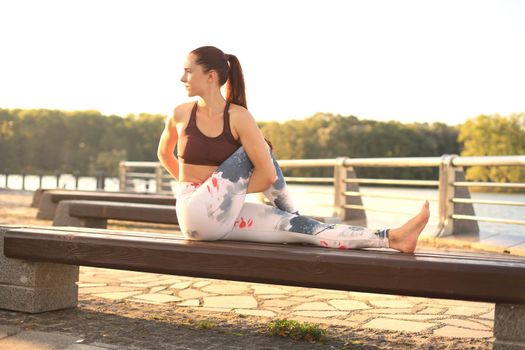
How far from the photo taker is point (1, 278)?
4.09 meters

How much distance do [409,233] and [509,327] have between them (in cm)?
57

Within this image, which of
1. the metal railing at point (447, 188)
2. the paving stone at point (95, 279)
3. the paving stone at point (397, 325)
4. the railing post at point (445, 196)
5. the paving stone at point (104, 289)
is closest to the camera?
the paving stone at point (397, 325)

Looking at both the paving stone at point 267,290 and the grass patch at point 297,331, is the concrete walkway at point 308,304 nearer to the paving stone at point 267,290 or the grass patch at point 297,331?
the paving stone at point 267,290

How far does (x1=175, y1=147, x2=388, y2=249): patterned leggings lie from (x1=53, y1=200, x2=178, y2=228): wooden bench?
10.6 feet

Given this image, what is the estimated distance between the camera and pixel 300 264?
3086 millimetres

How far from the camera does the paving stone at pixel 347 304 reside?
4594mm

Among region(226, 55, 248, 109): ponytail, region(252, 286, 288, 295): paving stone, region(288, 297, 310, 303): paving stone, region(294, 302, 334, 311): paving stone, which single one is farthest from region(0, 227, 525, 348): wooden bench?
region(252, 286, 288, 295): paving stone

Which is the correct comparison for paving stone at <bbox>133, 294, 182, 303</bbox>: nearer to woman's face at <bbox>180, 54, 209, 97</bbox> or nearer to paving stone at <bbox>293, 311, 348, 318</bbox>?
paving stone at <bbox>293, 311, 348, 318</bbox>

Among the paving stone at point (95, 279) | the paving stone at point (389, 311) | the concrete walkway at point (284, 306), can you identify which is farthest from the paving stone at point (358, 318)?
the paving stone at point (95, 279)

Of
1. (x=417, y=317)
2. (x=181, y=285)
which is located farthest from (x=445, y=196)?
(x=417, y=317)

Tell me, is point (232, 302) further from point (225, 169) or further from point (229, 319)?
point (225, 169)

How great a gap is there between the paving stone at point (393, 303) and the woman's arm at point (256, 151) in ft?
5.67

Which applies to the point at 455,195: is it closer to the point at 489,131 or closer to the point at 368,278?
the point at 368,278

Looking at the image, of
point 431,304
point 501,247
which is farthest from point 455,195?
point 431,304
